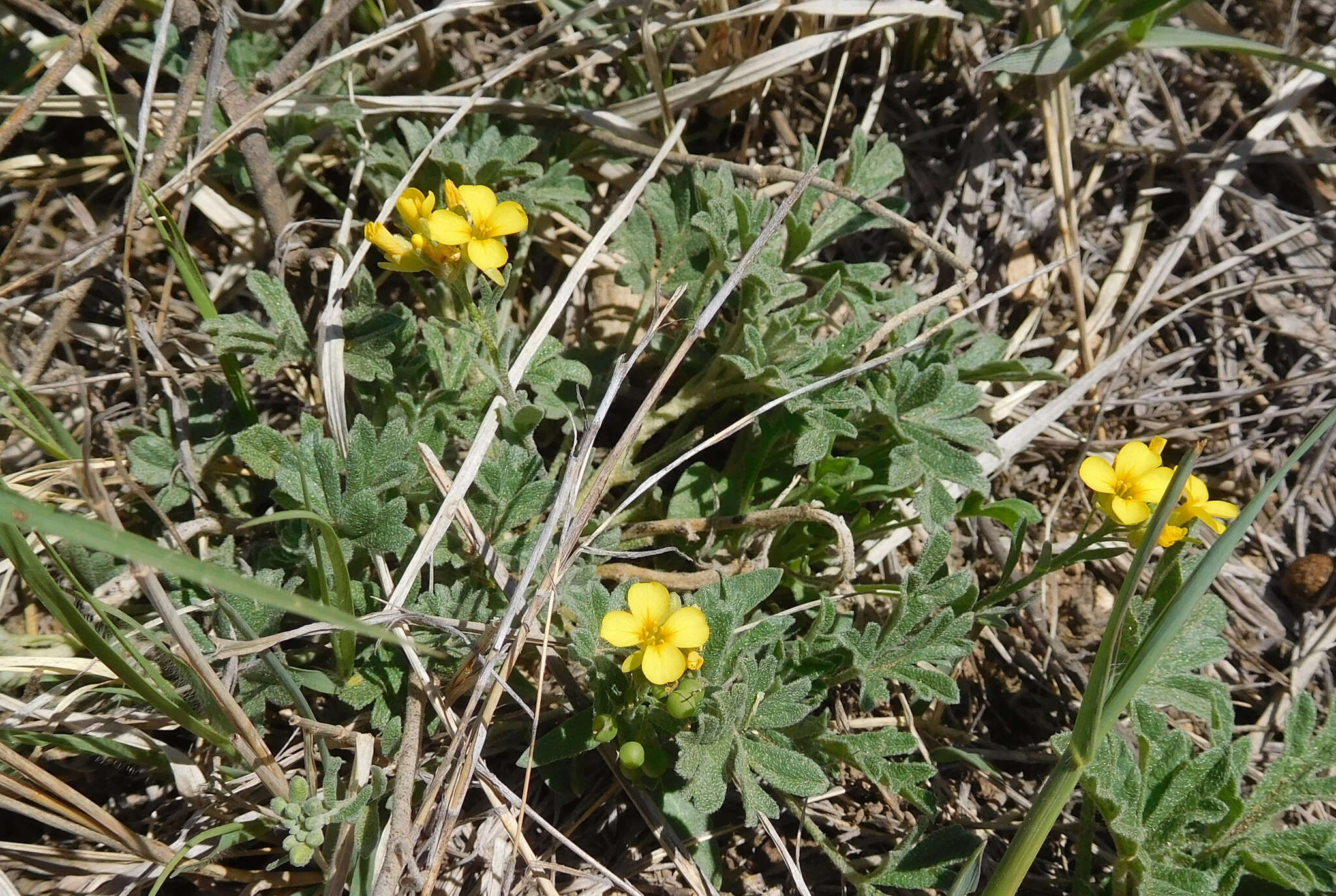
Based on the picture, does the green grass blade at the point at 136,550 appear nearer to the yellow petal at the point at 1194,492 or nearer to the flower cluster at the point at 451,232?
the flower cluster at the point at 451,232

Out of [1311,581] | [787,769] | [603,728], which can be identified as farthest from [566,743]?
[1311,581]

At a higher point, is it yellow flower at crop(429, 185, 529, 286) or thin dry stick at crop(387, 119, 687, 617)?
yellow flower at crop(429, 185, 529, 286)

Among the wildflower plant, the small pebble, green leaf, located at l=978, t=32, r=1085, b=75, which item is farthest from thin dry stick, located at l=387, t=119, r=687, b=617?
the small pebble

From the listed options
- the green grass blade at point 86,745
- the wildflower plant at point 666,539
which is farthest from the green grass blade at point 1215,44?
the green grass blade at point 86,745

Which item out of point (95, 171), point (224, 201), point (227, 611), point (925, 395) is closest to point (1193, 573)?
point (925, 395)

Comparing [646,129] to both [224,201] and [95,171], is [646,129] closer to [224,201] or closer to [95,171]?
[224,201]

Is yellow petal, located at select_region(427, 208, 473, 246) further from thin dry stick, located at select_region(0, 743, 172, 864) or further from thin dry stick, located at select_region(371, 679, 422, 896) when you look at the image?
thin dry stick, located at select_region(0, 743, 172, 864)

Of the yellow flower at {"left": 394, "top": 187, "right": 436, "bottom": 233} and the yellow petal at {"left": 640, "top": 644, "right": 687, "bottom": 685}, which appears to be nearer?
the yellow petal at {"left": 640, "top": 644, "right": 687, "bottom": 685}

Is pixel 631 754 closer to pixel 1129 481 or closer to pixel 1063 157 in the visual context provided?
pixel 1129 481
